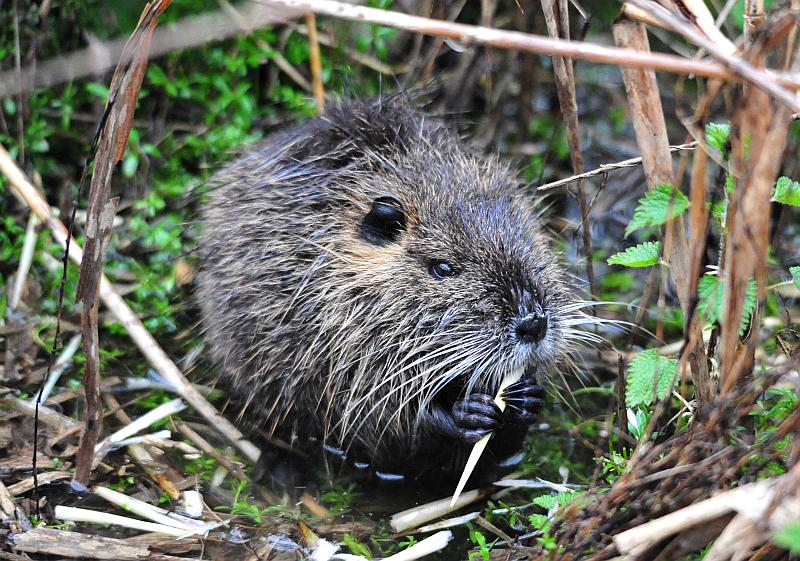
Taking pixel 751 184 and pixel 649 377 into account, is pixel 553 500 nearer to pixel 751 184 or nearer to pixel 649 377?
pixel 649 377

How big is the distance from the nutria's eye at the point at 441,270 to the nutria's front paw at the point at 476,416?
0.41 metres

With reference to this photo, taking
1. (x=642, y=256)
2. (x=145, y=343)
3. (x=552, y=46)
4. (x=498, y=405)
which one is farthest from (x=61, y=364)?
(x=552, y=46)

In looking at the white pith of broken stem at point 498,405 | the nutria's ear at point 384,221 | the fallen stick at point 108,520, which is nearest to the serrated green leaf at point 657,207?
the white pith of broken stem at point 498,405

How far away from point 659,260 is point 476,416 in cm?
83

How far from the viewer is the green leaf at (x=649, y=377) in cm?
262

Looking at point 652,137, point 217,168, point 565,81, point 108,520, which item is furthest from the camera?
point 217,168

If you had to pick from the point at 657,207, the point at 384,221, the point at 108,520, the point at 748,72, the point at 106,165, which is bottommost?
the point at 108,520

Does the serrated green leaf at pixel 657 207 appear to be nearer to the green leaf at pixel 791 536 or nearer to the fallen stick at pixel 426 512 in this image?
the green leaf at pixel 791 536

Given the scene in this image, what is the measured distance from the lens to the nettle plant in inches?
97.6

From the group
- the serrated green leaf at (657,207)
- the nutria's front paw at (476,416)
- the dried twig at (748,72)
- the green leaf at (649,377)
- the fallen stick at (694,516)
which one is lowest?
the nutria's front paw at (476,416)

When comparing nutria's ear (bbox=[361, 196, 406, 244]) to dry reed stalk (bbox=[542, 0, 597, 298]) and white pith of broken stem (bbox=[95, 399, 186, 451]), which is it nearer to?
dry reed stalk (bbox=[542, 0, 597, 298])

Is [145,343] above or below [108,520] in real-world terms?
above

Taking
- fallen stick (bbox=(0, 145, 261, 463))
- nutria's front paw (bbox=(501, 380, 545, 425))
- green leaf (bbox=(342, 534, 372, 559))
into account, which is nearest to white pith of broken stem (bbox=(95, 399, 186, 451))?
fallen stick (bbox=(0, 145, 261, 463))

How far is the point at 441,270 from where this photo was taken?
3246 millimetres
